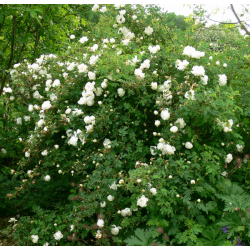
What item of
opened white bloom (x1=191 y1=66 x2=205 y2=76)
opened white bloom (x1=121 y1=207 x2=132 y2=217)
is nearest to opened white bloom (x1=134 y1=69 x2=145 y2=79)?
opened white bloom (x1=191 y1=66 x2=205 y2=76)

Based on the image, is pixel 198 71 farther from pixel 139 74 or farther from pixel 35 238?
pixel 35 238

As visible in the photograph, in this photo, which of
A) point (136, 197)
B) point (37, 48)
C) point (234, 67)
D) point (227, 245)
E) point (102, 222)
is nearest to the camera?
point (227, 245)

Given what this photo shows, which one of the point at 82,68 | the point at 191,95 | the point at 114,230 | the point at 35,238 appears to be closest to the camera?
the point at 191,95

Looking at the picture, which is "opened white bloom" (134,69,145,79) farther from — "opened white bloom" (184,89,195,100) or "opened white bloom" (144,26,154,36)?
"opened white bloom" (144,26,154,36)

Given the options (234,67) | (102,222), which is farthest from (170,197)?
(234,67)

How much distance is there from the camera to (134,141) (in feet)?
7.70

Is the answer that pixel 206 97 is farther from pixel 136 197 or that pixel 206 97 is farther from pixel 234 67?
pixel 234 67

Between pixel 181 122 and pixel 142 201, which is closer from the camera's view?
pixel 142 201

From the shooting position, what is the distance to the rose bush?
2.02 m

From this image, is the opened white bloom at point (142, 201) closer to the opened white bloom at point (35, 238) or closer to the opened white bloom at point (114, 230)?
the opened white bloom at point (114, 230)

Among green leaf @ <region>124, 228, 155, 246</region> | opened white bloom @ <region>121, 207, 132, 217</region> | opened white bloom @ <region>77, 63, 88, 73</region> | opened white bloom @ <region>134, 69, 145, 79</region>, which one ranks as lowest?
opened white bloom @ <region>121, 207, 132, 217</region>

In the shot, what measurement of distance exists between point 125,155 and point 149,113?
2.01ft

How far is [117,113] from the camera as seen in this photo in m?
2.33

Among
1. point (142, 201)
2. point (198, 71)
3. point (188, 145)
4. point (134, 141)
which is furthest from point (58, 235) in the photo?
point (198, 71)
